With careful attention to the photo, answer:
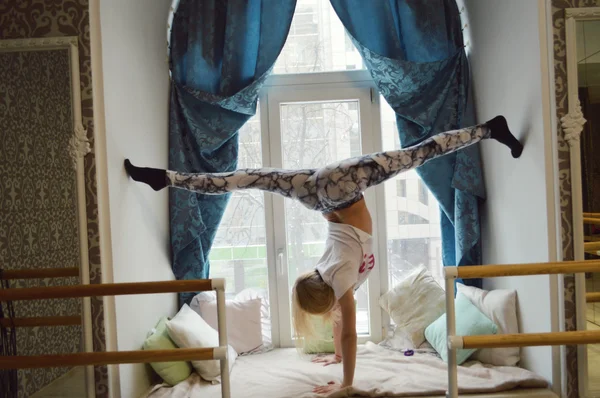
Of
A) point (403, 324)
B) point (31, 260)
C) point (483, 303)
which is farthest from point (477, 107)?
point (31, 260)

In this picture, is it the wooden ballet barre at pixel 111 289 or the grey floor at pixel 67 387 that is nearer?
the wooden ballet barre at pixel 111 289

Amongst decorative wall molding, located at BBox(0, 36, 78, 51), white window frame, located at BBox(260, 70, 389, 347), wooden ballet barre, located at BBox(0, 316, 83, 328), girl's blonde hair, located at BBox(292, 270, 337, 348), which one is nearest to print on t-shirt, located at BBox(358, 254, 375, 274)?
girl's blonde hair, located at BBox(292, 270, 337, 348)

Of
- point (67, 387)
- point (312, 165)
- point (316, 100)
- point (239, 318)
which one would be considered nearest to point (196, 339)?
Result: point (239, 318)

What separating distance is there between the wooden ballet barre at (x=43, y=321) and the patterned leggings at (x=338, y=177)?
755 millimetres

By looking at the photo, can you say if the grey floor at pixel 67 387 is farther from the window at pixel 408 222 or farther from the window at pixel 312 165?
the window at pixel 408 222

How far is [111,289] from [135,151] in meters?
0.94

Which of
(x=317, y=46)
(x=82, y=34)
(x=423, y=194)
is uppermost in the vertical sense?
(x=317, y=46)

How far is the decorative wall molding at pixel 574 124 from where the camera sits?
86.0 inches

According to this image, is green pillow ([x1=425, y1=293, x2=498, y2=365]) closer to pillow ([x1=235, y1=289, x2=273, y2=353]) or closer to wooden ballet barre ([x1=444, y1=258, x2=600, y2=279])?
wooden ballet barre ([x1=444, y1=258, x2=600, y2=279])

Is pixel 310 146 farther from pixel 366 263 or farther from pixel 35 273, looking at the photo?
pixel 35 273

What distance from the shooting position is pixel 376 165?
2291mm

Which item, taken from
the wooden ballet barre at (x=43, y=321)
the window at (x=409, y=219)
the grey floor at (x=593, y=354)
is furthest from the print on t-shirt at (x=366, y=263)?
the wooden ballet barre at (x=43, y=321)

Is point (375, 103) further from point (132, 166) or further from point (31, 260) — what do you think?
point (31, 260)

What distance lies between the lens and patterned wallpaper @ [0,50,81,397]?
7.04ft
